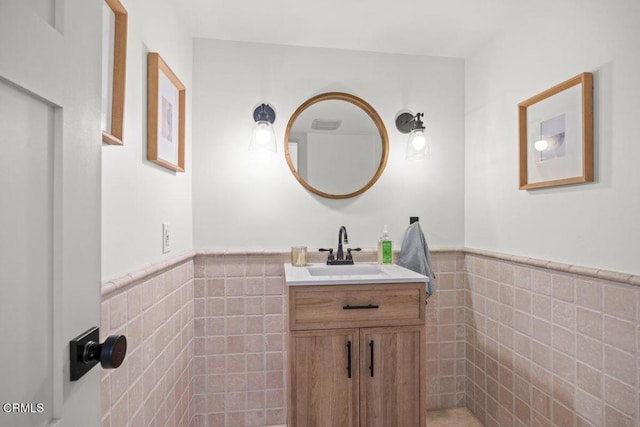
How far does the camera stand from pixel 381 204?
2.15 m

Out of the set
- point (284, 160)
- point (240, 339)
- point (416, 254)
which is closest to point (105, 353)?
point (240, 339)

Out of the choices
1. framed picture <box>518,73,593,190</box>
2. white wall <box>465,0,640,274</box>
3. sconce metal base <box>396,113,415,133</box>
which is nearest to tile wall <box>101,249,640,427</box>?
white wall <box>465,0,640,274</box>

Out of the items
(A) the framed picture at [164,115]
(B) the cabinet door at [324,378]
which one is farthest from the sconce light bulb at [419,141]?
(A) the framed picture at [164,115]

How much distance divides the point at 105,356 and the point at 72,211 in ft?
0.85

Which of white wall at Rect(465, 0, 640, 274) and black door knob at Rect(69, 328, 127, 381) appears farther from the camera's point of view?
white wall at Rect(465, 0, 640, 274)

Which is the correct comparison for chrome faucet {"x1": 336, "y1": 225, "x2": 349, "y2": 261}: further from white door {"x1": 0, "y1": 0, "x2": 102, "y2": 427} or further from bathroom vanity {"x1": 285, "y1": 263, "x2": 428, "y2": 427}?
white door {"x1": 0, "y1": 0, "x2": 102, "y2": 427}

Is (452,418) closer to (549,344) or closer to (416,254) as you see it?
(549,344)

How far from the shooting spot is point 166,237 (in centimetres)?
155

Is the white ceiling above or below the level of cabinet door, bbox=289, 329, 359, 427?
above

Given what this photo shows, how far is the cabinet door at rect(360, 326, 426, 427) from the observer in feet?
5.28

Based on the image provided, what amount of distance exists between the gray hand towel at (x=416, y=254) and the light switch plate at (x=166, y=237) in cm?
128

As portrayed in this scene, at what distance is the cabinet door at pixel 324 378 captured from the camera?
157 cm

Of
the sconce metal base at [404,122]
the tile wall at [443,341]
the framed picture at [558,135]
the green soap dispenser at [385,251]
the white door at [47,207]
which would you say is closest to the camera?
the white door at [47,207]

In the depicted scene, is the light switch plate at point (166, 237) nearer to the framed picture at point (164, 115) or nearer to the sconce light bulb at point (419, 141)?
the framed picture at point (164, 115)
